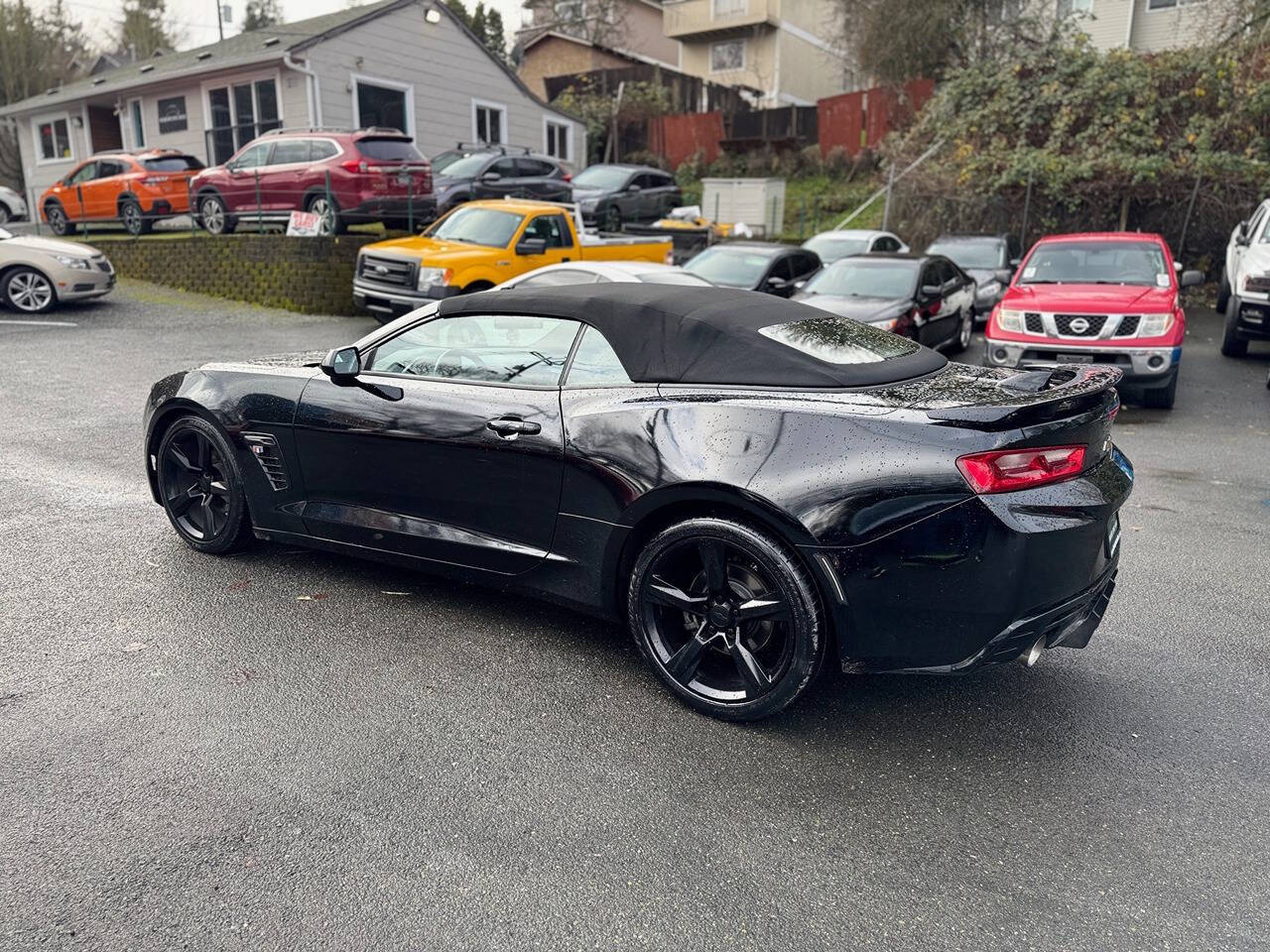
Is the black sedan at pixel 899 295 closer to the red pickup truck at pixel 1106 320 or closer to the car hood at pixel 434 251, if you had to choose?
the red pickup truck at pixel 1106 320

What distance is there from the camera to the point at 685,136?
32.9 meters

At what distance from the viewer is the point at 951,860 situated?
2740 millimetres

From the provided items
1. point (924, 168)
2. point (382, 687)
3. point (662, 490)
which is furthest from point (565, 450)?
point (924, 168)

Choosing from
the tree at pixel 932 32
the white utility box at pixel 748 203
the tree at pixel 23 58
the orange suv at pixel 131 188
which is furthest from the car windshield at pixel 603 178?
the tree at pixel 23 58

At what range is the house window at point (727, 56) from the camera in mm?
39438

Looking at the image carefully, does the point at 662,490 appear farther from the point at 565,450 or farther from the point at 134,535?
the point at 134,535

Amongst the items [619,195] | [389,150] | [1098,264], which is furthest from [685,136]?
[1098,264]

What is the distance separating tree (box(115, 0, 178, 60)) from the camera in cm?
4594

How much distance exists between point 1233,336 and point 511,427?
36.3 ft

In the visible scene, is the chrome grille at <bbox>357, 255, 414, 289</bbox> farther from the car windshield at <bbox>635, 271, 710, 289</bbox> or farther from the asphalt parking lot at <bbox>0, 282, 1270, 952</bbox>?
the asphalt parking lot at <bbox>0, 282, 1270, 952</bbox>

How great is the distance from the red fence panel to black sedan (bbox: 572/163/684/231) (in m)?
10.4

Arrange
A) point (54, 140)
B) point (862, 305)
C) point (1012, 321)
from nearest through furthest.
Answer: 1. point (1012, 321)
2. point (862, 305)
3. point (54, 140)

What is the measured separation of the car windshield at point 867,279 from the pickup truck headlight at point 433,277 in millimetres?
4482

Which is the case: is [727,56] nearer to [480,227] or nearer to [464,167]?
[464,167]
